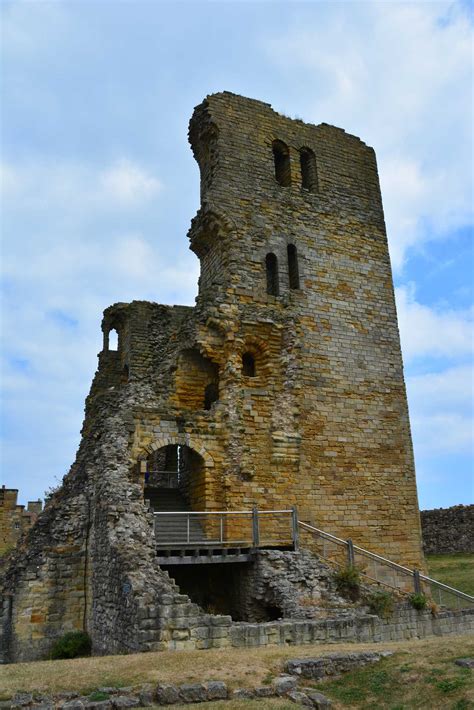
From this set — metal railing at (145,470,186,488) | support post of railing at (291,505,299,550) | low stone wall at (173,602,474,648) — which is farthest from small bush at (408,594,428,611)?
metal railing at (145,470,186,488)

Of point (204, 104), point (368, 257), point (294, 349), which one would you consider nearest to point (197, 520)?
point (294, 349)

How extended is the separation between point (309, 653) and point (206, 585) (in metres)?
5.91

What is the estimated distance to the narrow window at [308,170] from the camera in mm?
20156

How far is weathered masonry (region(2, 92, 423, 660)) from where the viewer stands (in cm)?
1381

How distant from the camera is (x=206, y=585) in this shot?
49.4ft

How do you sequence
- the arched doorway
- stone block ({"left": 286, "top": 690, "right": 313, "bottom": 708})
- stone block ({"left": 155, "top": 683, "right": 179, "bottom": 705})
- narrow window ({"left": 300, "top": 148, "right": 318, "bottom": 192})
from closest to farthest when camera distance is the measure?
stone block ({"left": 155, "top": 683, "right": 179, "bottom": 705}), stone block ({"left": 286, "top": 690, "right": 313, "bottom": 708}), the arched doorway, narrow window ({"left": 300, "top": 148, "right": 318, "bottom": 192})

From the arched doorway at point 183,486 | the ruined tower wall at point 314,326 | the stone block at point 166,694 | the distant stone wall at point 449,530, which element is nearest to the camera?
the stone block at point 166,694

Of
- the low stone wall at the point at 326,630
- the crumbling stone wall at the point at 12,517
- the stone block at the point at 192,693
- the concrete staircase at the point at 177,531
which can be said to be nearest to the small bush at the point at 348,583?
the low stone wall at the point at 326,630

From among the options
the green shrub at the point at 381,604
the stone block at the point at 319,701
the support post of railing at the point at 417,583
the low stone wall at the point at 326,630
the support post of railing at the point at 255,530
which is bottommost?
the stone block at the point at 319,701

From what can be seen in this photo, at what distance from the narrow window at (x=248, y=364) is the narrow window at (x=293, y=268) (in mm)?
2525

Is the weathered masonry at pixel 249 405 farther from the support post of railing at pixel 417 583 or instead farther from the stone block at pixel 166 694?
the stone block at pixel 166 694

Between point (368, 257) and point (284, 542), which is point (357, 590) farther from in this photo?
point (368, 257)

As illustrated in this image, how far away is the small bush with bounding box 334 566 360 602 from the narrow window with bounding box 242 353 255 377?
234 inches

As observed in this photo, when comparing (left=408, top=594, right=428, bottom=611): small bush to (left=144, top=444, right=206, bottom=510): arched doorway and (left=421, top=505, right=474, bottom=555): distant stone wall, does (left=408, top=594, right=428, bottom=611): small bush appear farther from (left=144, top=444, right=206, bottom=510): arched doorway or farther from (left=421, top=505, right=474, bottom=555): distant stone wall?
(left=421, top=505, right=474, bottom=555): distant stone wall
